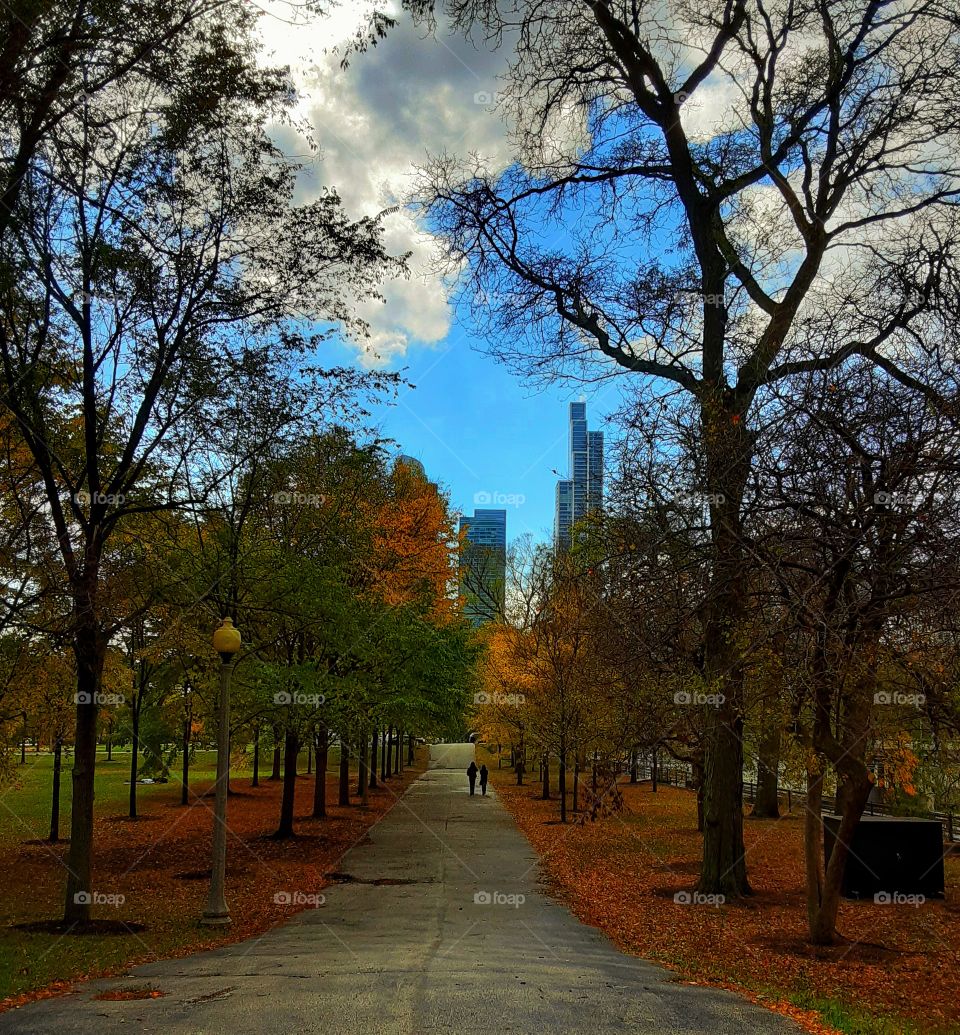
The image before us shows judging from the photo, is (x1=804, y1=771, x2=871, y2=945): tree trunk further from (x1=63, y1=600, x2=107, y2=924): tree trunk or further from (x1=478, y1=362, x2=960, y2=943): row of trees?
(x1=63, y1=600, x2=107, y2=924): tree trunk

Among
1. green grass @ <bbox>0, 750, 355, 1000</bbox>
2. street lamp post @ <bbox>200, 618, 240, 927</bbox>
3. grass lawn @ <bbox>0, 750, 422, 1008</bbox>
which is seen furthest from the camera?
street lamp post @ <bbox>200, 618, 240, 927</bbox>

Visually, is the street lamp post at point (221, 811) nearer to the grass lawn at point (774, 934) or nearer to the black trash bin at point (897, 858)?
the grass lawn at point (774, 934)

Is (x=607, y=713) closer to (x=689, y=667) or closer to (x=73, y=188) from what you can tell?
(x=689, y=667)

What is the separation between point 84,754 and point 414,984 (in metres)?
7.07

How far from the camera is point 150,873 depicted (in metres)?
18.2

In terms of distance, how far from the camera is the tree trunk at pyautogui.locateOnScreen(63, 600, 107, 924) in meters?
12.6

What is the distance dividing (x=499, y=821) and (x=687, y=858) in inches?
398

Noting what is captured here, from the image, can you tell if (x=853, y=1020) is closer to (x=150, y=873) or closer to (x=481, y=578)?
(x=150, y=873)

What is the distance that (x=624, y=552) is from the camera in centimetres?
1044

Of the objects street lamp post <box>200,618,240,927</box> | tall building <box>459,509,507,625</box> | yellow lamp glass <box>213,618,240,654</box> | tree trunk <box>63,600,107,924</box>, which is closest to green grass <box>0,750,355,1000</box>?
street lamp post <box>200,618,240,927</box>

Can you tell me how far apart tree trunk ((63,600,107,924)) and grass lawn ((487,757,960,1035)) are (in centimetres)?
783

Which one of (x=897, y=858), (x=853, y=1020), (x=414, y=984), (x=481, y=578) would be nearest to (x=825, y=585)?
(x=853, y=1020)

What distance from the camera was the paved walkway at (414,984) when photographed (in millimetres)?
7059

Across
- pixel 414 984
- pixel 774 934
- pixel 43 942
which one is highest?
pixel 414 984
